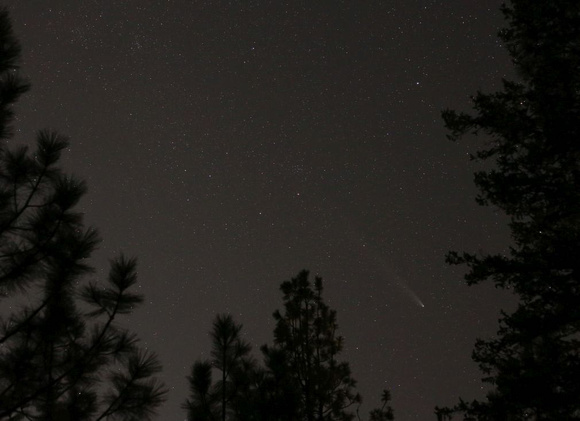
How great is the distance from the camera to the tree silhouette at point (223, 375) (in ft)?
21.8

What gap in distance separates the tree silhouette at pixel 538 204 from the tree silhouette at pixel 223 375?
3.35 m

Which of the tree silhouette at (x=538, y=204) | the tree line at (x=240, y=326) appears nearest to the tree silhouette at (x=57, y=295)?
the tree line at (x=240, y=326)

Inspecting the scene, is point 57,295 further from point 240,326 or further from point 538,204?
point 538,204

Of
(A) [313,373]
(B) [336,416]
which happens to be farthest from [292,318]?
(B) [336,416]

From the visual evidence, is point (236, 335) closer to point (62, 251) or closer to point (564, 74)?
point (62, 251)

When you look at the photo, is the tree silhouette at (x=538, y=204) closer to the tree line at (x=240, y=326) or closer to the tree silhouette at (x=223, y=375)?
the tree line at (x=240, y=326)

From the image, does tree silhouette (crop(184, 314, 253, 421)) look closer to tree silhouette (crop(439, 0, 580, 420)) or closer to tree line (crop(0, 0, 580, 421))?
tree line (crop(0, 0, 580, 421))

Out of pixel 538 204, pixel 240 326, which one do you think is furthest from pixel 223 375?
pixel 538 204

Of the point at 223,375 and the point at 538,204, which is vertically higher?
the point at 538,204

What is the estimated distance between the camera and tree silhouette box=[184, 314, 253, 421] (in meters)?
6.65

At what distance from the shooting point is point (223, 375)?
6945 millimetres

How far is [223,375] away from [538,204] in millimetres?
5961

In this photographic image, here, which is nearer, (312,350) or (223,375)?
(223,375)

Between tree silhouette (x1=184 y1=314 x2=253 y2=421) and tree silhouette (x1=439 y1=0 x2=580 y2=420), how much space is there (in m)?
3.35
